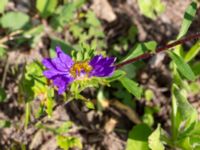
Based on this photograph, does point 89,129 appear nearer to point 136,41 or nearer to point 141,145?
point 141,145

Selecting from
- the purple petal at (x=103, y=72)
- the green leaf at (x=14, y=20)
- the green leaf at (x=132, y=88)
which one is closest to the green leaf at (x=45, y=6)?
the green leaf at (x=14, y=20)

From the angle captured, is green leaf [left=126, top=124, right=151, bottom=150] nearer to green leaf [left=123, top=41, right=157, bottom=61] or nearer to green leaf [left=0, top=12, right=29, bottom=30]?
green leaf [left=123, top=41, right=157, bottom=61]

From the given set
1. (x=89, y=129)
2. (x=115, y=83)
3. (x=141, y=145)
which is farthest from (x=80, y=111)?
(x=141, y=145)

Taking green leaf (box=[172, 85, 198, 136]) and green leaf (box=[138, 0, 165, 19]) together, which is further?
green leaf (box=[138, 0, 165, 19])

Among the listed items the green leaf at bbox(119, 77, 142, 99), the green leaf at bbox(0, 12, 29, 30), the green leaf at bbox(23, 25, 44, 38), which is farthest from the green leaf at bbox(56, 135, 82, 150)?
the green leaf at bbox(0, 12, 29, 30)

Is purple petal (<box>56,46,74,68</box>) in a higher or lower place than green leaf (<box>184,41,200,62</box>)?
lower

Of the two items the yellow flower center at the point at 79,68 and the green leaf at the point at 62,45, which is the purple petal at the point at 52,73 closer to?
the yellow flower center at the point at 79,68
